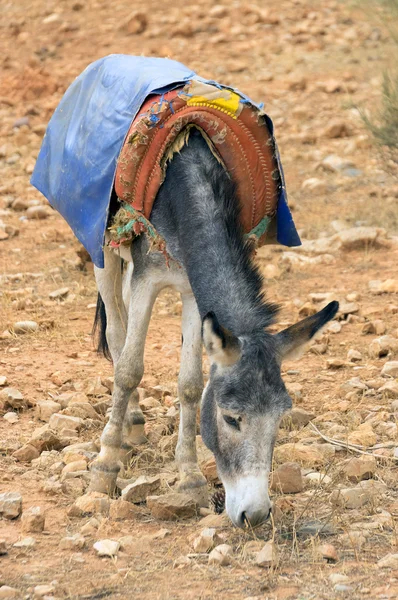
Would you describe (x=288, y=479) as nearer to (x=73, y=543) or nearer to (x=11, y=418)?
(x=73, y=543)

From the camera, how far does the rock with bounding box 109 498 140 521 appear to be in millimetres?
4523

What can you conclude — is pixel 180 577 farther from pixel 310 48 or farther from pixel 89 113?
pixel 310 48

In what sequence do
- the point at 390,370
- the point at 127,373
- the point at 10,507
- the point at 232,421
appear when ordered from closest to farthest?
1. the point at 232,421
2. the point at 10,507
3. the point at 127,373
4. the point at 390,370

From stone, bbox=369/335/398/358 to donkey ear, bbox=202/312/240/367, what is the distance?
284 cm

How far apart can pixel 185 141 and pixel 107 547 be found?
1990 mm

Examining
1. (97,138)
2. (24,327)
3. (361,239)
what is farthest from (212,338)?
(361,239)

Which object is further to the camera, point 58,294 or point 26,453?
point 58,294

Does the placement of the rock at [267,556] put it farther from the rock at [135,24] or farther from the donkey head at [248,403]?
the rock at [135,24]

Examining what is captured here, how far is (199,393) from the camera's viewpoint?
5031 millimetres

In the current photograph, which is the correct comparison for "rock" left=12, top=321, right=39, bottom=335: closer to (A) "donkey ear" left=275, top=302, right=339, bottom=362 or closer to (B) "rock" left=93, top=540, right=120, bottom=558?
(B) "rock" left=93, top=540, right=120, bottom=558

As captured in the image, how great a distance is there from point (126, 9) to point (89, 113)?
43.6 ft

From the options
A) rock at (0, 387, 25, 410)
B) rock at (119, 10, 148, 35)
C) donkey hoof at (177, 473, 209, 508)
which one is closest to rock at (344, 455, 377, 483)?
donkey hoof at (177, 473, 209, 508)

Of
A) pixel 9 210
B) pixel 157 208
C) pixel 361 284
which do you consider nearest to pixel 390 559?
pixel 157 208

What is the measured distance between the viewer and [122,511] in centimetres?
453
